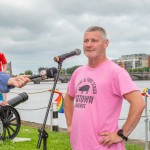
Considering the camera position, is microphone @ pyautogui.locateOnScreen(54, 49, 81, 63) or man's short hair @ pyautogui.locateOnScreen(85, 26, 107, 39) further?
microphone @ pyautogui.locateOnScreen(54, 49, 81, 63)

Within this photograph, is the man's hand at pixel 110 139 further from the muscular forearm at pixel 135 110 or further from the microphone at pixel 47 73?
the microphone at pixel 47 73

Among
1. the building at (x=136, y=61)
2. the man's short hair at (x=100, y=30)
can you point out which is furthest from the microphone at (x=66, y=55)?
the building at (x=136, y=61)

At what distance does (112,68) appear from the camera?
2.98 m

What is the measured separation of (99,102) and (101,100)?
0.9 inches

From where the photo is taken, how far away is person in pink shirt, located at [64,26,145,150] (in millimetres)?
2889

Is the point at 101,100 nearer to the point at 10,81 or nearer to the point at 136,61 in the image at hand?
the point at 10,81

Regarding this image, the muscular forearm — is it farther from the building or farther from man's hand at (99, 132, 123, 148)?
the building

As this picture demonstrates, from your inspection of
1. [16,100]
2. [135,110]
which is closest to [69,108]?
[135,110]

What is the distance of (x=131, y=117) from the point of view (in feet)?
9.37

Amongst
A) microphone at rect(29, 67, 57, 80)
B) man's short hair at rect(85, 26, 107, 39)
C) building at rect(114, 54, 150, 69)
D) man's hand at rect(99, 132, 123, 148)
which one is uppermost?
building at rect(114, 54, 150, 69)

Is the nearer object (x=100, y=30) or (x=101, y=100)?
(x=101, y=100)

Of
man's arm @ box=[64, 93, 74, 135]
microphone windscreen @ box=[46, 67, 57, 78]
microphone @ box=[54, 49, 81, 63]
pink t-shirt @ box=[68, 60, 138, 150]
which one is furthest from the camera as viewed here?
man's arm @ box=[64, 93, 74, 135]

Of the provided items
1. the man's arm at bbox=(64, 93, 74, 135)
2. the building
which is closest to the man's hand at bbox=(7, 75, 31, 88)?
the man's arm at bbox=(64, 93, 74, 135)

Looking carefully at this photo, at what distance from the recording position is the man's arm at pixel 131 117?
2.84 m
